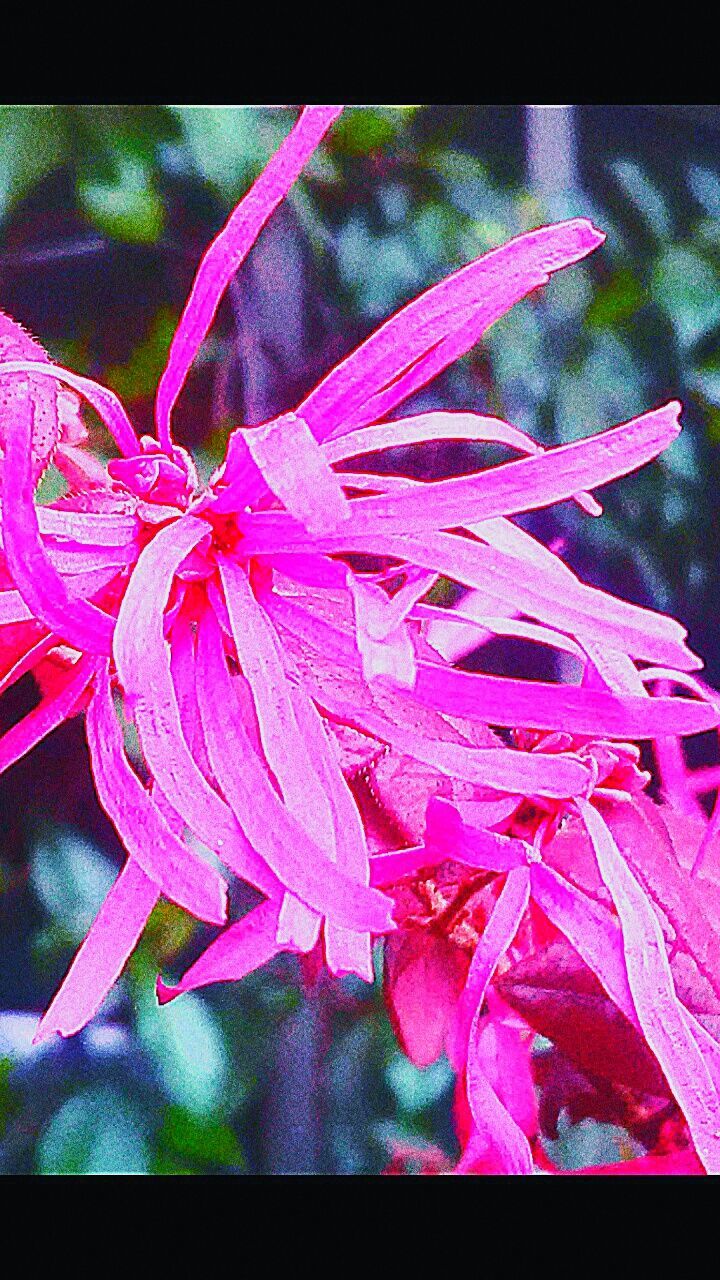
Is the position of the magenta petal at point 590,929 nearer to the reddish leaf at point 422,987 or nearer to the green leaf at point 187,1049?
the reddish leaf at point 422,987

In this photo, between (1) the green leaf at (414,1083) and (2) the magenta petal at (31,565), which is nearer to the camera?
(2) the magenta petal at (31,565)

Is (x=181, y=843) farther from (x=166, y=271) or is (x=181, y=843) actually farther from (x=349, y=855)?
(x=166, y=271)

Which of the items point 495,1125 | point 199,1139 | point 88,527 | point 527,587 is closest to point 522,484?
point 527,587

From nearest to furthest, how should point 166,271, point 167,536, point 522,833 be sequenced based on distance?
point 167,536 < point 522,833 < point 166,271

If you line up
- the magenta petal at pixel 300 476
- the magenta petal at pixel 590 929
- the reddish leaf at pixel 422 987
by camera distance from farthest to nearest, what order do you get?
the reddish leaf at pixel 422 987 < the magenta petal at pixel 590 929 < the magenta petal at pixel 300 476

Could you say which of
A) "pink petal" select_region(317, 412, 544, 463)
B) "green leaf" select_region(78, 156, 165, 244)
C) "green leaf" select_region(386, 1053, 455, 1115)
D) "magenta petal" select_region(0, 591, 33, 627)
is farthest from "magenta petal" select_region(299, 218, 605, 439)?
"green leaf" select_region(386, 1053, 455, 1115)

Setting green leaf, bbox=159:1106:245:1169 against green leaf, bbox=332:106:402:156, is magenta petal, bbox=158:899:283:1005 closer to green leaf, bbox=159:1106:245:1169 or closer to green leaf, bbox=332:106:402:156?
green leaf, bbox=159:1106:245:1169

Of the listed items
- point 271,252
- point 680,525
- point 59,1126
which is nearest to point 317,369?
point 271,252

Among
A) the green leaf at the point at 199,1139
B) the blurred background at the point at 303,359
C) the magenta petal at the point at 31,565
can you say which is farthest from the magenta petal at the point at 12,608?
the green leaf at the point at 199,1139
